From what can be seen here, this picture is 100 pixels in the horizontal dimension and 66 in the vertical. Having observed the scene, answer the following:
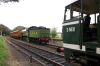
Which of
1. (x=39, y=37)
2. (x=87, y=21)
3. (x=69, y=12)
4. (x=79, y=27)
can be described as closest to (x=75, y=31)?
(x=79, y=27)

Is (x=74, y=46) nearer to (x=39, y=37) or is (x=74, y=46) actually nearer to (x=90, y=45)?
(x=90, y=45)

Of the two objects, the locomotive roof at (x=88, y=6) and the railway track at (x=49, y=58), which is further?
the railway track at (x=49, y=58)

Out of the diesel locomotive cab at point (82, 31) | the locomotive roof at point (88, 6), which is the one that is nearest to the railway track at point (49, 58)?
the diesel locomotive cab at point (82, 31)

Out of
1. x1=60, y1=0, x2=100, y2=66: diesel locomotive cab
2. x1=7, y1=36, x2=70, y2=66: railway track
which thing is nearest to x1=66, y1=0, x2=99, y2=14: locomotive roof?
x1=60, y1=0, x2=100, y2=66: diesel locomotive cab

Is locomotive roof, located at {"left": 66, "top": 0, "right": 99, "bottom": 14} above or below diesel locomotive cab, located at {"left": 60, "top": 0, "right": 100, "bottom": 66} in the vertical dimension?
above

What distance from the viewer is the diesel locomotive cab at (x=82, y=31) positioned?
474 cm

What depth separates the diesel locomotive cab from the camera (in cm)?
474

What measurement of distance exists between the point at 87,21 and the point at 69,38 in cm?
105

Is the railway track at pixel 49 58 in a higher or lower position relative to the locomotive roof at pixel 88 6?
lower

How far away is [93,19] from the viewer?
598 centimetres

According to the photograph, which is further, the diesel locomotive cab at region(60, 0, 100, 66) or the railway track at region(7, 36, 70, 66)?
the railway track at region(7, 36, 70, 66)

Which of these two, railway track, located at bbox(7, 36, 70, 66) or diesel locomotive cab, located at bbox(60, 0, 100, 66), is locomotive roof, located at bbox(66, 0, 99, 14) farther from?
railway track, located at bbox(7, 36, 70, 66)

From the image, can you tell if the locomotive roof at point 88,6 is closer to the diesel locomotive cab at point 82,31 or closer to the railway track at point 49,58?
the diesel locomotive cab at point 82,31

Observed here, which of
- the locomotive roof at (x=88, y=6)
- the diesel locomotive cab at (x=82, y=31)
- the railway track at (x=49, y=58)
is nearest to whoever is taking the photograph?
the diesel locomotive cab at (x=82, y=31)
